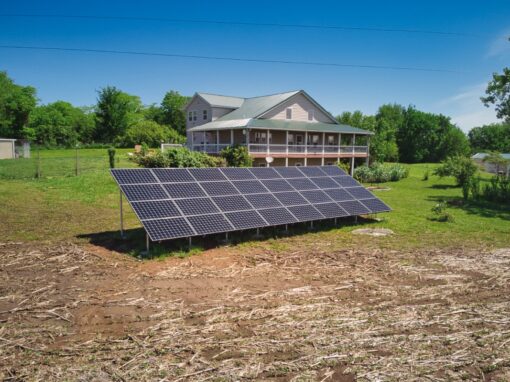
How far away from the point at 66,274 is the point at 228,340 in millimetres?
5059

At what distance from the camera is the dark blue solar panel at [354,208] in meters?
14.3

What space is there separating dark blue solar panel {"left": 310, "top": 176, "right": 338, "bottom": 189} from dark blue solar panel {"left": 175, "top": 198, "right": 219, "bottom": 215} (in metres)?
5.85

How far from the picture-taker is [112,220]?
1460cm

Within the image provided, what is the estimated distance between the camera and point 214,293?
302 inches

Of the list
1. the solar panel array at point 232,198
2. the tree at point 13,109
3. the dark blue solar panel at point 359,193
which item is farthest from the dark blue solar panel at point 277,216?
the tree at point 13,109

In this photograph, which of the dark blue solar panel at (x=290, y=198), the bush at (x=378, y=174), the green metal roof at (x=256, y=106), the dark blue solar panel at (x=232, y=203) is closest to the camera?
the dark blue solar panel at (x=232, y=203)

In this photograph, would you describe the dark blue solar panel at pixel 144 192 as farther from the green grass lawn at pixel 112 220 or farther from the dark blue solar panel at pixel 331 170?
the dark blue solar panel at pixel 331 170

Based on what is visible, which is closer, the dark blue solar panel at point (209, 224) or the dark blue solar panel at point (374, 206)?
the dark blue solar panel at point (209, 224)

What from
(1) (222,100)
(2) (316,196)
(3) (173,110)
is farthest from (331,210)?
(3) (173,110)

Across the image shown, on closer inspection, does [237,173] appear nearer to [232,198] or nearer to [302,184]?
[232,198]

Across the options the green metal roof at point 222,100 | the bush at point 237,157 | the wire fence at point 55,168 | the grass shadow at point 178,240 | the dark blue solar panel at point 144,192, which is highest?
the green metal roof at point 222,100

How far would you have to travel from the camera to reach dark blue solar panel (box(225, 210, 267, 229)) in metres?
11.2

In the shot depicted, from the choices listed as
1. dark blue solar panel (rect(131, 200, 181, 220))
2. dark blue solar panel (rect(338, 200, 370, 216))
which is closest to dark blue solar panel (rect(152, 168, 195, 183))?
dark blue solar panel (rect(131, 200, 181, 220))

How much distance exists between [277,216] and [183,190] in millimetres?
3325
